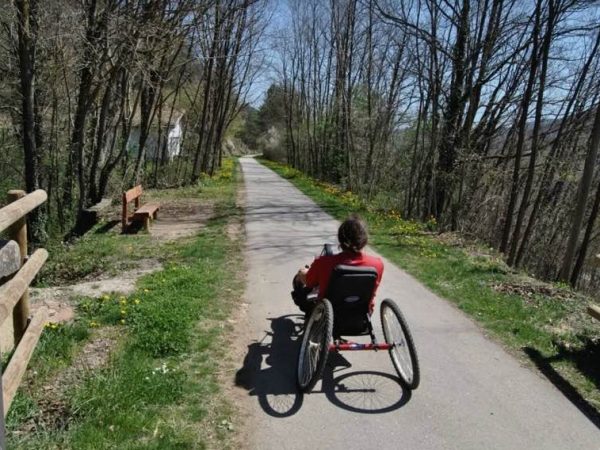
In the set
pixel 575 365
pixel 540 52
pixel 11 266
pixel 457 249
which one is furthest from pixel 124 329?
pixel 540 52

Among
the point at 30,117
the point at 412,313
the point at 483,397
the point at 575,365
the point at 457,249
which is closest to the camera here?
the point at 483,397

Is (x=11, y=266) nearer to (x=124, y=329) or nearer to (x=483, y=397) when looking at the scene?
(x=124, y=329)

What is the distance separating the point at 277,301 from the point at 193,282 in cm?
116

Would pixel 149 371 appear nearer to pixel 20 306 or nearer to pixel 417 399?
pixel 20 306

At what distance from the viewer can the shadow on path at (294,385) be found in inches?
167

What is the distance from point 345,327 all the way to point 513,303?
344 cm

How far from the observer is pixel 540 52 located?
13.3 metres

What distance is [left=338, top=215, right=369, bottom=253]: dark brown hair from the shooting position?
4.51m

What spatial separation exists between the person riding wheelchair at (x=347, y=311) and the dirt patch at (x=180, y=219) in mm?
6605

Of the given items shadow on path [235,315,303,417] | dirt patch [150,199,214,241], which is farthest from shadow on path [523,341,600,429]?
dirt patch [150,199,214,241]

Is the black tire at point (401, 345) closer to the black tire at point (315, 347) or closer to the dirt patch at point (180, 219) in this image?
the black tire at point (315, 347)

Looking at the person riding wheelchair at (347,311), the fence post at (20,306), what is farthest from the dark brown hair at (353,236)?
the fence post at (20,306)

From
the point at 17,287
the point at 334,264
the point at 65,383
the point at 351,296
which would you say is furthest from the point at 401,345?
the point at 17,287

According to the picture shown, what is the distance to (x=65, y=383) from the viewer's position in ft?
13.8
